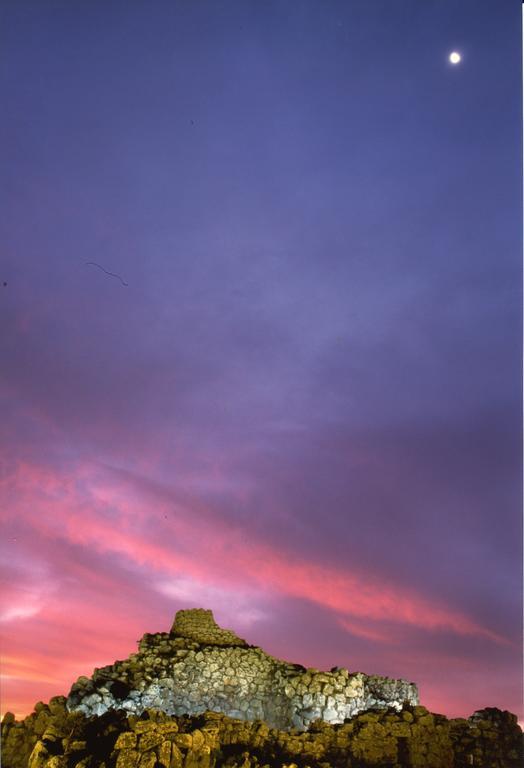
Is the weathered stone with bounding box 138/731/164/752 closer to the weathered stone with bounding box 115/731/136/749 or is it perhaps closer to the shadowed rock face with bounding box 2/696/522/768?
the shadowed rock face with bounding box 2/696/522/768

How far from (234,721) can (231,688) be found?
16.1 ft

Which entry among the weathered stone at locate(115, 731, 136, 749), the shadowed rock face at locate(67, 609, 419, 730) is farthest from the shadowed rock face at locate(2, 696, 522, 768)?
the shadowed rock face at locate(67, 609, 419, 730)

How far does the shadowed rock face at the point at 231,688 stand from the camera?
23578 millimetres

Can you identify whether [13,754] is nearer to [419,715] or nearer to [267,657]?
[267,657]

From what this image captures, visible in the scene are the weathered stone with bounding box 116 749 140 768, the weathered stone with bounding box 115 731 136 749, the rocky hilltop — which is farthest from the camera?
the rocky hilltop

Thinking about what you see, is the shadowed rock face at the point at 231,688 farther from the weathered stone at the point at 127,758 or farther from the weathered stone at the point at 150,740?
the weathered stone at the point at 127,758

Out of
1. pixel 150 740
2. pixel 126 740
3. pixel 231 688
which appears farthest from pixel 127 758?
pixel 231 688

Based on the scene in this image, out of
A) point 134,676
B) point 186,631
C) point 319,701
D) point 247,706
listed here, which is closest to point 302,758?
point 319,701

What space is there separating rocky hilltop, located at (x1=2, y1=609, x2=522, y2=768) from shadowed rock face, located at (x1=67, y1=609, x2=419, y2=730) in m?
0.04

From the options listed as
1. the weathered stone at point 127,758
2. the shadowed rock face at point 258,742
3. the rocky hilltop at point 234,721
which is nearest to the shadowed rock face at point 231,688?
the rocky hilltop at point 234,721

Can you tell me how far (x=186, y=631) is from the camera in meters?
29.2

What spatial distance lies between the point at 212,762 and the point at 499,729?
1046cm

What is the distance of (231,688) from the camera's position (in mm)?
25312

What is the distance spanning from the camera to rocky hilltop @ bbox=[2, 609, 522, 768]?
60.1 feet
